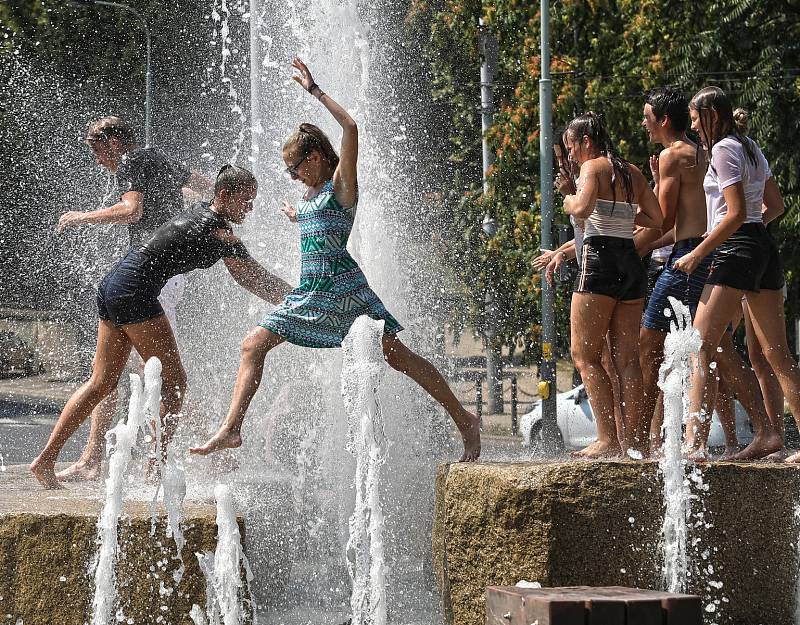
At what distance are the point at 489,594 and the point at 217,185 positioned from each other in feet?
8.78

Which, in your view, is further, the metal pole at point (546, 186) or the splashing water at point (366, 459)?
the metal pole at point (546, 186)

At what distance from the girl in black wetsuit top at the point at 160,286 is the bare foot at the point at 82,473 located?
431 mm

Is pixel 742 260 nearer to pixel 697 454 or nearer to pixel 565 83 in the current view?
pixel 697 454

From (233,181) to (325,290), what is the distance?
785 millimetres

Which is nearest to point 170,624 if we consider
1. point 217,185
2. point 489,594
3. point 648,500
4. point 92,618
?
point 92,618

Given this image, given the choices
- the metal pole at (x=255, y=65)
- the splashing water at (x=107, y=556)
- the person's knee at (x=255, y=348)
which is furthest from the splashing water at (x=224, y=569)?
the metal pole at (x=255, y=65)

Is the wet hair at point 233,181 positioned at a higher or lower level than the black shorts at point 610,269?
higher

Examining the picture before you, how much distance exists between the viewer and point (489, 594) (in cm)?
464

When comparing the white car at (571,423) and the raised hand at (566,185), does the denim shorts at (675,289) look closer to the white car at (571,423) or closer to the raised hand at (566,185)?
the raised hand at (566,185)

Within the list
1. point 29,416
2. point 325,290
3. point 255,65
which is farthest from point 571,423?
point 325,290

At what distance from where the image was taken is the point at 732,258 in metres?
6.06

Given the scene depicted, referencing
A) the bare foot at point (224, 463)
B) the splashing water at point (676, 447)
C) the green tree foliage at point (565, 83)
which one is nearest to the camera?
the splashing water at point (676, 447)

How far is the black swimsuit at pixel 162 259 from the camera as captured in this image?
6.49m

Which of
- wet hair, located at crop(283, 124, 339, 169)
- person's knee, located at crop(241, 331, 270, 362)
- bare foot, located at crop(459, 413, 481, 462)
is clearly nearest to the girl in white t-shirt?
bare foot, located at crop(459, 413, 481, 462)
